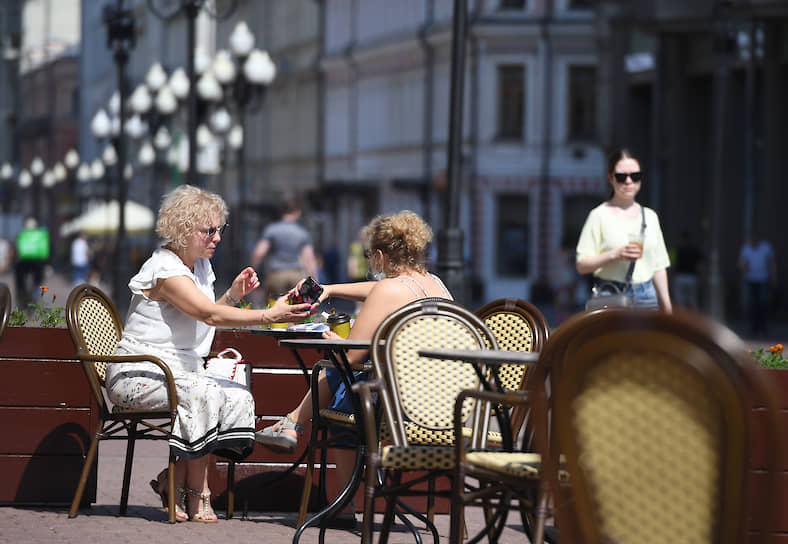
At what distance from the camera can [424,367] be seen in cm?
641

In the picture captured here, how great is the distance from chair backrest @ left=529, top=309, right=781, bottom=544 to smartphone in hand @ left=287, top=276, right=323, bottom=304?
2.94 metres

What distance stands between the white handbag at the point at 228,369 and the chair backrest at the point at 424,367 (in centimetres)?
148

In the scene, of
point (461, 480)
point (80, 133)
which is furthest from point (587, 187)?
point (80, 133)

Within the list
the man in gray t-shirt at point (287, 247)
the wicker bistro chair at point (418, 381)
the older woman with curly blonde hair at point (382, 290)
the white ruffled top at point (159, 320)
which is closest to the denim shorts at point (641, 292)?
the older woman with curly blonde hair at point (382, 290)

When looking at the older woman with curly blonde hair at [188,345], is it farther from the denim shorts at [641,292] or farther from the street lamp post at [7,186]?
the street lamp post at [7,186]

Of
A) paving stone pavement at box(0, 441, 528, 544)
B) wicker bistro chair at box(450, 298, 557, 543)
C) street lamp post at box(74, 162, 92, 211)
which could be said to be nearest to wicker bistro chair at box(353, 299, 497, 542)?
wicker bistro chair at box(450, 298, 557, 543)

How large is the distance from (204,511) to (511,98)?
3969 cm

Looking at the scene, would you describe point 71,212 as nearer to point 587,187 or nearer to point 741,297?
point 587,187

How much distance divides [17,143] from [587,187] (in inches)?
3048

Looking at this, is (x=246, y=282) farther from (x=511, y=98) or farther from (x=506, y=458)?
(x=511, y=98)

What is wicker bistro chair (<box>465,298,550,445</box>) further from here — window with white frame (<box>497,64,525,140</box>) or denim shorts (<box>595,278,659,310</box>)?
window with white frame (<box>497,64,525,140</box>)

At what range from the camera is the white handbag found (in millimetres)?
7727

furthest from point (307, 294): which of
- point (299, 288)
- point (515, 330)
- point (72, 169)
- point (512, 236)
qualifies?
point (72, 169)

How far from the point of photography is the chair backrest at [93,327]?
25.0 feet
